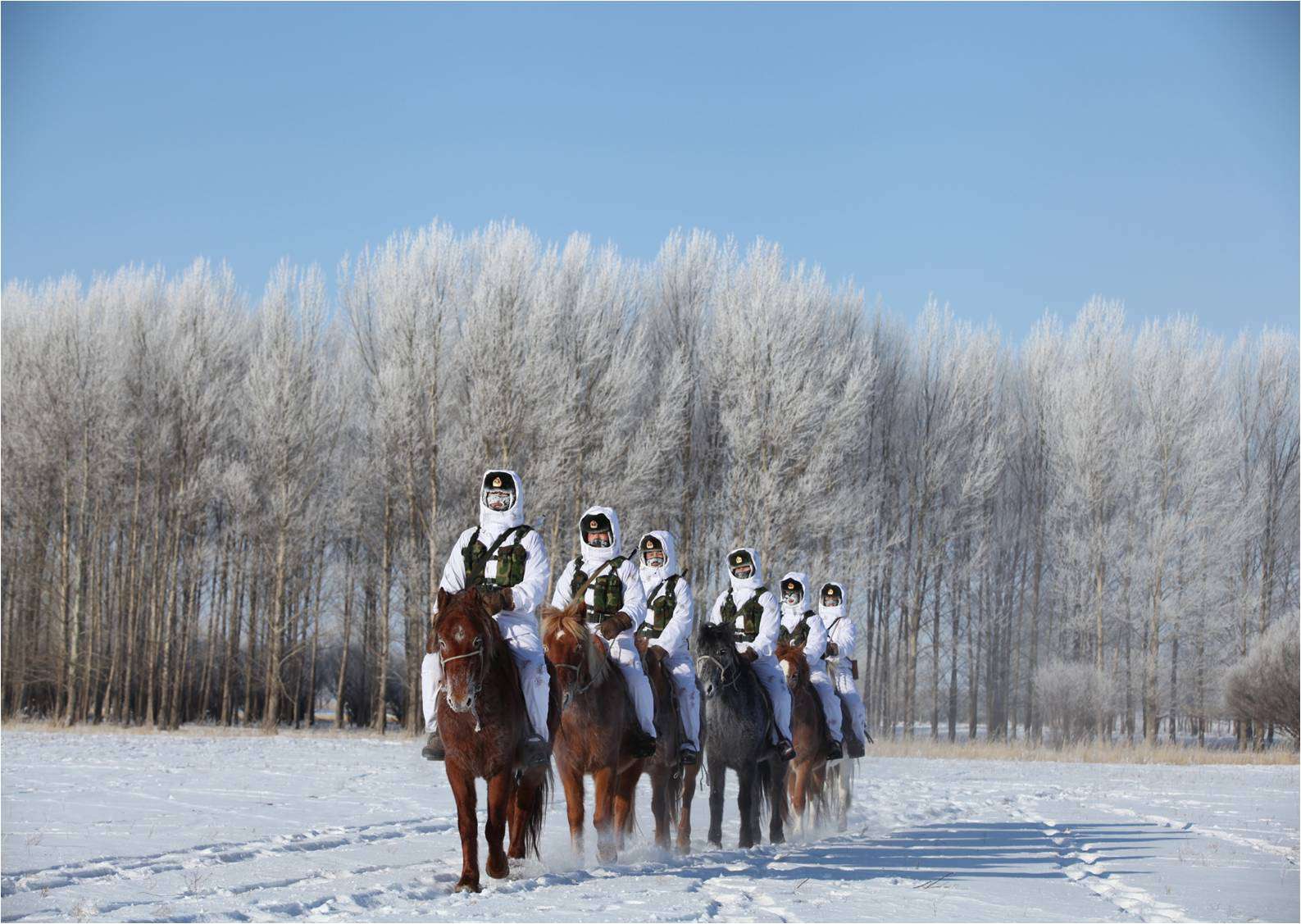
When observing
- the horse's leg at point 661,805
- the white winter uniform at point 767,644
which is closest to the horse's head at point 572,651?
the horse's leg at point 661,805

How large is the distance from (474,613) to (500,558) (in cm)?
81

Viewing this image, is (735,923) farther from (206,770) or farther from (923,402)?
(923,402)

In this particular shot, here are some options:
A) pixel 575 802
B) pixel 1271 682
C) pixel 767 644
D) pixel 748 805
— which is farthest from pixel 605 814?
pixel 1271 682

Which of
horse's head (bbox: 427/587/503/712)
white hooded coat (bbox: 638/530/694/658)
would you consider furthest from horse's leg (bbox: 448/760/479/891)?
white hooded coat (bbox: 638/530/694/658)

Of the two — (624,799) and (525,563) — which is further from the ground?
(525,563)

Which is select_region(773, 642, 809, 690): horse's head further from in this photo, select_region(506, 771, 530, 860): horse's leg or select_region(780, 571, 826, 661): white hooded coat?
select_region(506, 771, 530, 860): horse's leg

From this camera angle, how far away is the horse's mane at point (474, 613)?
874 centimetres

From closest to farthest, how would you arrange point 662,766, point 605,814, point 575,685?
point 575,685
point 605,814
point 662,766

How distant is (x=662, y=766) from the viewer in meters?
11.6

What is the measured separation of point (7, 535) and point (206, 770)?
22.0m

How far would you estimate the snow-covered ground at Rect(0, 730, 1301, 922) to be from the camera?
26.4 ft

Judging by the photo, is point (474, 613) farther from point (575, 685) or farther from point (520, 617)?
point (575, 685)

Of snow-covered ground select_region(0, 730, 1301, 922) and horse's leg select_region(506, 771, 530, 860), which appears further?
horse's leg select_region(506, 771, 530, 860)

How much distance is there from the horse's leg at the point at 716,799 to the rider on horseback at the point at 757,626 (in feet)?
2.20
